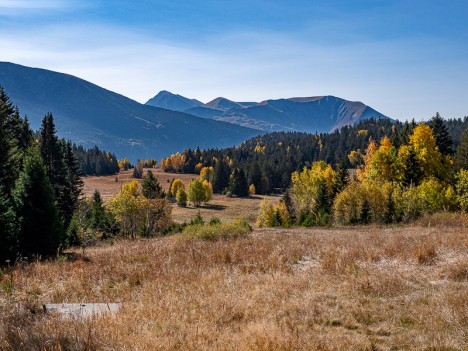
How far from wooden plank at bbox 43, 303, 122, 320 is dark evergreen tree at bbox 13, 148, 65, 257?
53.8ft

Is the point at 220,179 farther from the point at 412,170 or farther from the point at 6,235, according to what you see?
the point at 6,235

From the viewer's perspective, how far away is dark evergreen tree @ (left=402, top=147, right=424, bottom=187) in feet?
173

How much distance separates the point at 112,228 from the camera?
52875 mm

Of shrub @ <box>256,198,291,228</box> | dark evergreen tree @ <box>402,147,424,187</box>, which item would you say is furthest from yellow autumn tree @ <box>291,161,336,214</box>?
dark evergreen tree @ <box>402,147,424,187</box>

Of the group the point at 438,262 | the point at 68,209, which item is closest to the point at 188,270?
the point at 438,262

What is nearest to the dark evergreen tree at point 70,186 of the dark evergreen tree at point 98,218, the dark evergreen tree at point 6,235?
the dark evergreen tree at point 98,218

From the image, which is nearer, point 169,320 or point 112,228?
point 169,320

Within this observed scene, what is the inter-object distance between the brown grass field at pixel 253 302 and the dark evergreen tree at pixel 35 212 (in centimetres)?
1174

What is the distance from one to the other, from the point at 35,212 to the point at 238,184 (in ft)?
380

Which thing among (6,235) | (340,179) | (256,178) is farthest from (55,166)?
(256,178)

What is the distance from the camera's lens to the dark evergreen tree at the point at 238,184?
137 meters

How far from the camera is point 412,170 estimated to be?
53062 mm

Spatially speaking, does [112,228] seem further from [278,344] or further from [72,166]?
[278,344]

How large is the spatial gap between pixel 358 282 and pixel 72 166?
50.6 metres
